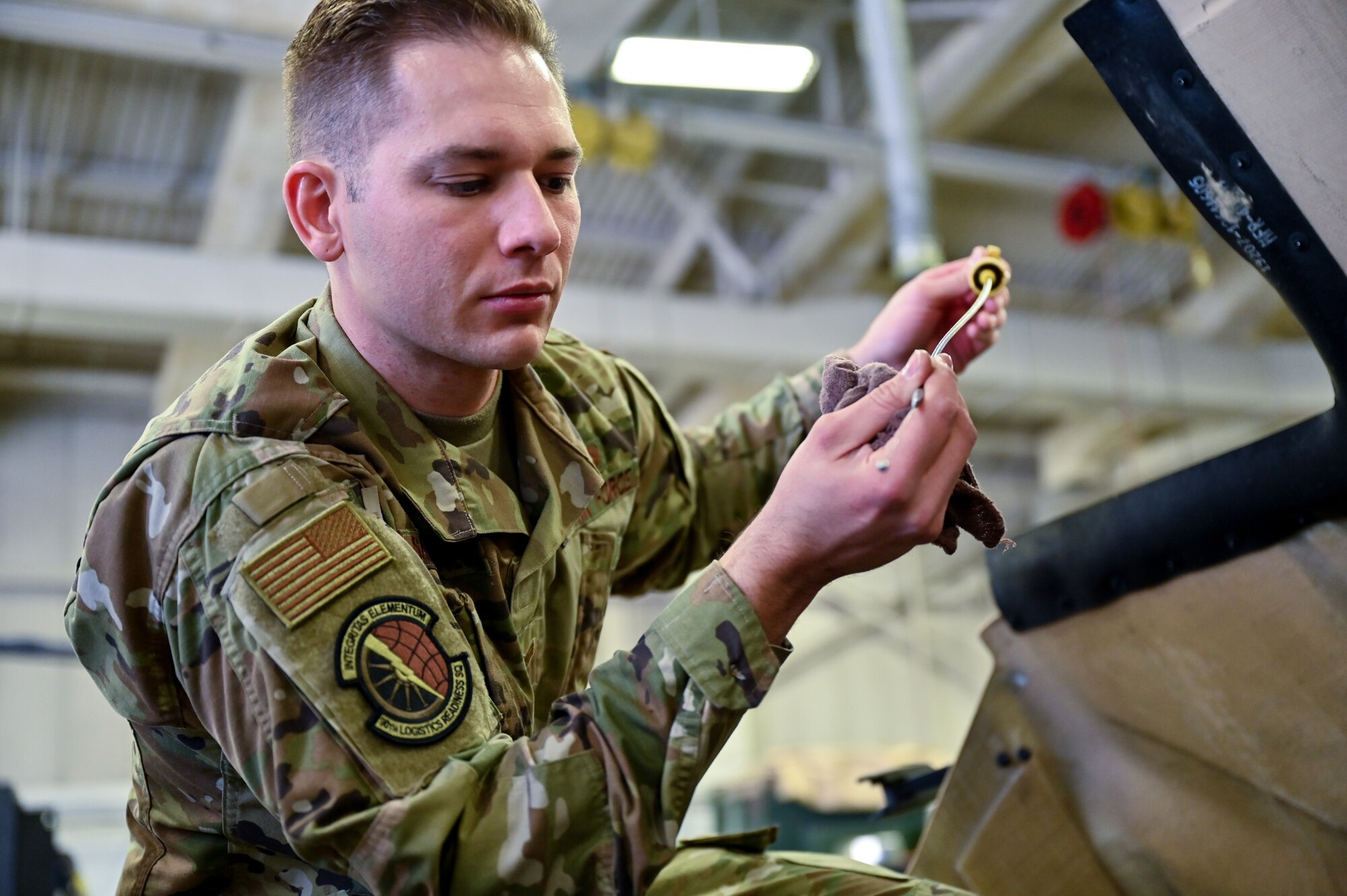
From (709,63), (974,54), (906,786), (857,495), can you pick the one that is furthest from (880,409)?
(974,54)

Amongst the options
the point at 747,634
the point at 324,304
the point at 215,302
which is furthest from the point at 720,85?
the point at 747,634

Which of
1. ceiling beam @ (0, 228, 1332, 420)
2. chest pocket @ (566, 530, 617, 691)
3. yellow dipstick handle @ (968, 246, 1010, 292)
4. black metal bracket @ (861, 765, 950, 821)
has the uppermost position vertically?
yellow dipstick handle @ (968, 246, 1010, 292)

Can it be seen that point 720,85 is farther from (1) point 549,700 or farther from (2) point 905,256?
(1) point 549,700

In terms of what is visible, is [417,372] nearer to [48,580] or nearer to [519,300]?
[519,300]

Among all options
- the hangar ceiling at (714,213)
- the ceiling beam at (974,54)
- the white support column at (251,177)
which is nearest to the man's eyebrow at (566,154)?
the hangar ceiling at (714,213)

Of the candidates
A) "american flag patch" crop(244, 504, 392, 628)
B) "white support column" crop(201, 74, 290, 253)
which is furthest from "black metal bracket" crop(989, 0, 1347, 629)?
"white support column" crop(201, 74, 290, 253)

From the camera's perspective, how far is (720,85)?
6.09 meters

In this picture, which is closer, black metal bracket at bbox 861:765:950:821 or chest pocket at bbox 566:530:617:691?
chest pocket at bbox 566:530:617:691

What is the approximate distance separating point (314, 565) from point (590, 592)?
0.52 metres

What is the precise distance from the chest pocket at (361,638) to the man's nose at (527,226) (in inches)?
11.8

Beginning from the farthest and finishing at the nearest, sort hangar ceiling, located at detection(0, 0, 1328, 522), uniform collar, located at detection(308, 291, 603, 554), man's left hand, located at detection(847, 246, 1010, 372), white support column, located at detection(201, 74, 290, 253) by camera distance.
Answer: hangar ceiling, located at detection(0, 0, 1328, 522)
white support column, located at detection(201, 74, 290, 253)
man's left hand, located at detection(847, 246, 1010, 372)
uniform collar, located at detection(308, 291, 603, 554)

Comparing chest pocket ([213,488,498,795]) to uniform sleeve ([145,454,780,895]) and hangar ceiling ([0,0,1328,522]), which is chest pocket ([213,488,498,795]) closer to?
uniform sleeve ([145,454,780,895])

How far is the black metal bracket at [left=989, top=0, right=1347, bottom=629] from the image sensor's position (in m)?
1.27

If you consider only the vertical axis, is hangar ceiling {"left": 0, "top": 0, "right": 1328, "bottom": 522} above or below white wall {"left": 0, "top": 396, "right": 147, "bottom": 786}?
above
